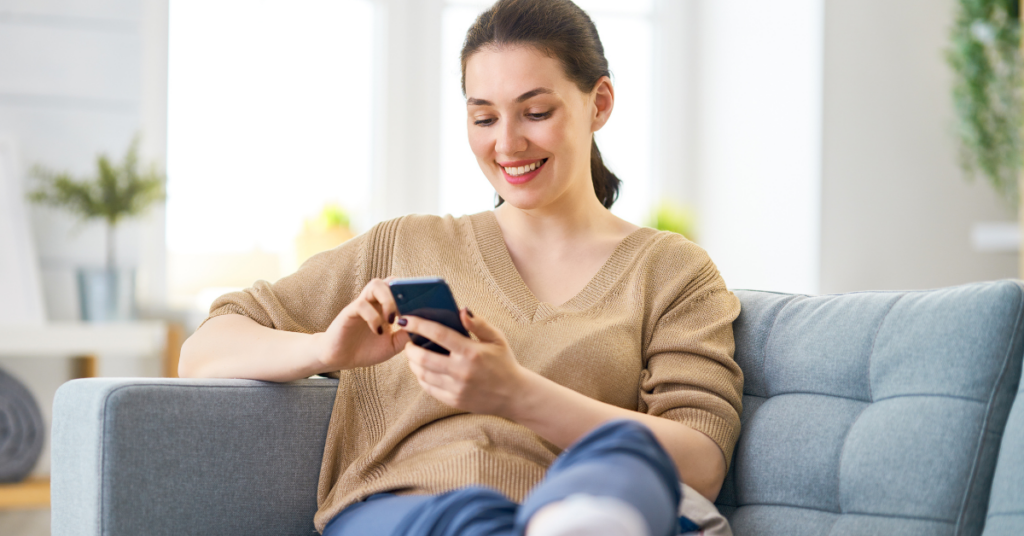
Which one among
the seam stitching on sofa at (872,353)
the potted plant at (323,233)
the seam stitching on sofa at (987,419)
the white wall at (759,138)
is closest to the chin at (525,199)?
the seam stitching on sofa at (872,353)

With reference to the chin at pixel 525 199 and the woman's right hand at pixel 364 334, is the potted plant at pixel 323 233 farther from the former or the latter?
the woman's right hand at pixel 364 334

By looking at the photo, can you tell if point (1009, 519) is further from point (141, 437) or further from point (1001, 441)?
point (141, 437)

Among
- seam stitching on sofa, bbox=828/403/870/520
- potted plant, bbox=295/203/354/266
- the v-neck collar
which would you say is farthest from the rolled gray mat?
seam stitching on sofa, bbox=828/403/870/520

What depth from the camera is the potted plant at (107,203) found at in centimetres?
311

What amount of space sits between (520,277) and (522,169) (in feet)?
0.55

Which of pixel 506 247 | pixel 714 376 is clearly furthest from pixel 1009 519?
pixel 506 247

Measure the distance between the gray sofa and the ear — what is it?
41 cm

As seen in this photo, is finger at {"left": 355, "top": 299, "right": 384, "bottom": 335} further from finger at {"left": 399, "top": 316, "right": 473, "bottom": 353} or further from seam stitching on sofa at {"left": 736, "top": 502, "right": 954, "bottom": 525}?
seam stitching on sofa at {"left": 736, "top": 502, "right": 954, "bottom": 525}

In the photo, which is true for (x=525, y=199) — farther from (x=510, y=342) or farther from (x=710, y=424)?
(x=710, y=424)

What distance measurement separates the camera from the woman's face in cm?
129

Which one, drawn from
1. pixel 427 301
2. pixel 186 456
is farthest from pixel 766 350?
pixel 186 456

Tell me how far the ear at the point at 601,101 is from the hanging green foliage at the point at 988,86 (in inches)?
111

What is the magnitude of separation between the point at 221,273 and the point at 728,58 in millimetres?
2453

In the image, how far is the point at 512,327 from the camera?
50.3 inches
